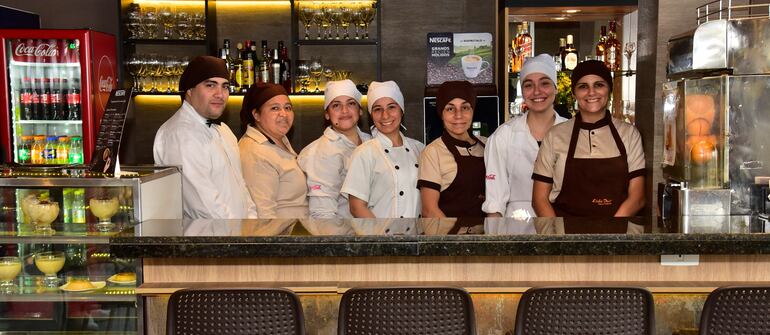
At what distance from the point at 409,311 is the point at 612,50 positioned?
3.47 meters

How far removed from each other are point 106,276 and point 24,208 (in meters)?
0.42

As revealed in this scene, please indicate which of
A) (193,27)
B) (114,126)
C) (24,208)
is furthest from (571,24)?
(24,208)

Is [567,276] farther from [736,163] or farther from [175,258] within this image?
[175,258]

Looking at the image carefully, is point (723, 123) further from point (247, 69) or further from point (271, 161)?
point (247, 69)

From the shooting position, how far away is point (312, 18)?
636 cm

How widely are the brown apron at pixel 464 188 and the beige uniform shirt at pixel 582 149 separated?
35 cm

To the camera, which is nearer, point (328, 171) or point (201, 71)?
point (201, 71)

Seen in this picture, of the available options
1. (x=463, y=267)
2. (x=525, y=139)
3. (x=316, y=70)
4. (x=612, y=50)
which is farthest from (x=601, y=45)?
(x=463, y=267)

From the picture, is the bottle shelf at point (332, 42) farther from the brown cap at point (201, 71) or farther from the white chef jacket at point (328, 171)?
the brown cap at point (201, 71)

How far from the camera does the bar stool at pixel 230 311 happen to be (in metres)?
2.34

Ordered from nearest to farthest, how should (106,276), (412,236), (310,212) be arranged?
1. (412,236)
2. (106,276)
3. (310,212)

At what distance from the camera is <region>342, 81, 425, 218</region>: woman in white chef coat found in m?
4.30

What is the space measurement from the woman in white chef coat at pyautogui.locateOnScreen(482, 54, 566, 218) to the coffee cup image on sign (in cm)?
145

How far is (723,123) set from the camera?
10.6 ft
